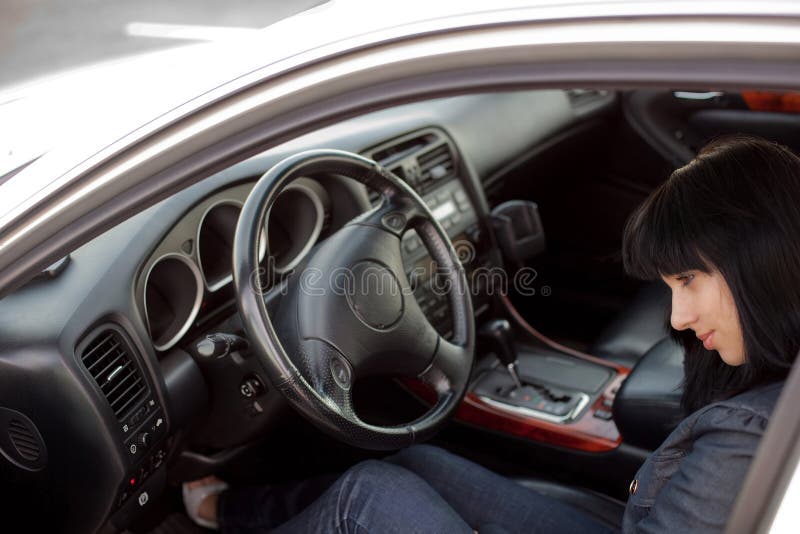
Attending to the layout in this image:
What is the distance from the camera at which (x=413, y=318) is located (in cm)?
167

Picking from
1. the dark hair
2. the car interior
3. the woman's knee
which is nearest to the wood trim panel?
the car interior

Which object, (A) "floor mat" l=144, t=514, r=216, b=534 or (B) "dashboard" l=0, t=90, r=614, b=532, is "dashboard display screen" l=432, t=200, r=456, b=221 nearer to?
(B) "dashboard" l=0, t=90, r=614, b=532

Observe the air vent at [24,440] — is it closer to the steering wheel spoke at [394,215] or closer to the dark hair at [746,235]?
the steering wheel spoke at [394,215]

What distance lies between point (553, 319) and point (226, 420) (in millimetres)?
1482

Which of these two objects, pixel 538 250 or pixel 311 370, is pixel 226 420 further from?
pixel 538 250

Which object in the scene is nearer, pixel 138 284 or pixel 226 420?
pixel 138 284

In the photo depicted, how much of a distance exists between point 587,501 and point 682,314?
68 centimetres

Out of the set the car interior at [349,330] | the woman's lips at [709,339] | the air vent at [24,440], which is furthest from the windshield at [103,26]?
the woman's lips at [709,339]

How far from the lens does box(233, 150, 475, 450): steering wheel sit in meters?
1.40

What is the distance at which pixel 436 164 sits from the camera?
7.69 feet

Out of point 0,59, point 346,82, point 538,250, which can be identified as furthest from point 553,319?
point 0,59

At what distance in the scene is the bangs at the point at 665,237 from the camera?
113 cm

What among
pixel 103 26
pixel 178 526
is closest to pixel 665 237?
pixel 178 526

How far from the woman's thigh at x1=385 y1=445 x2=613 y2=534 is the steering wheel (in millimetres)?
123
